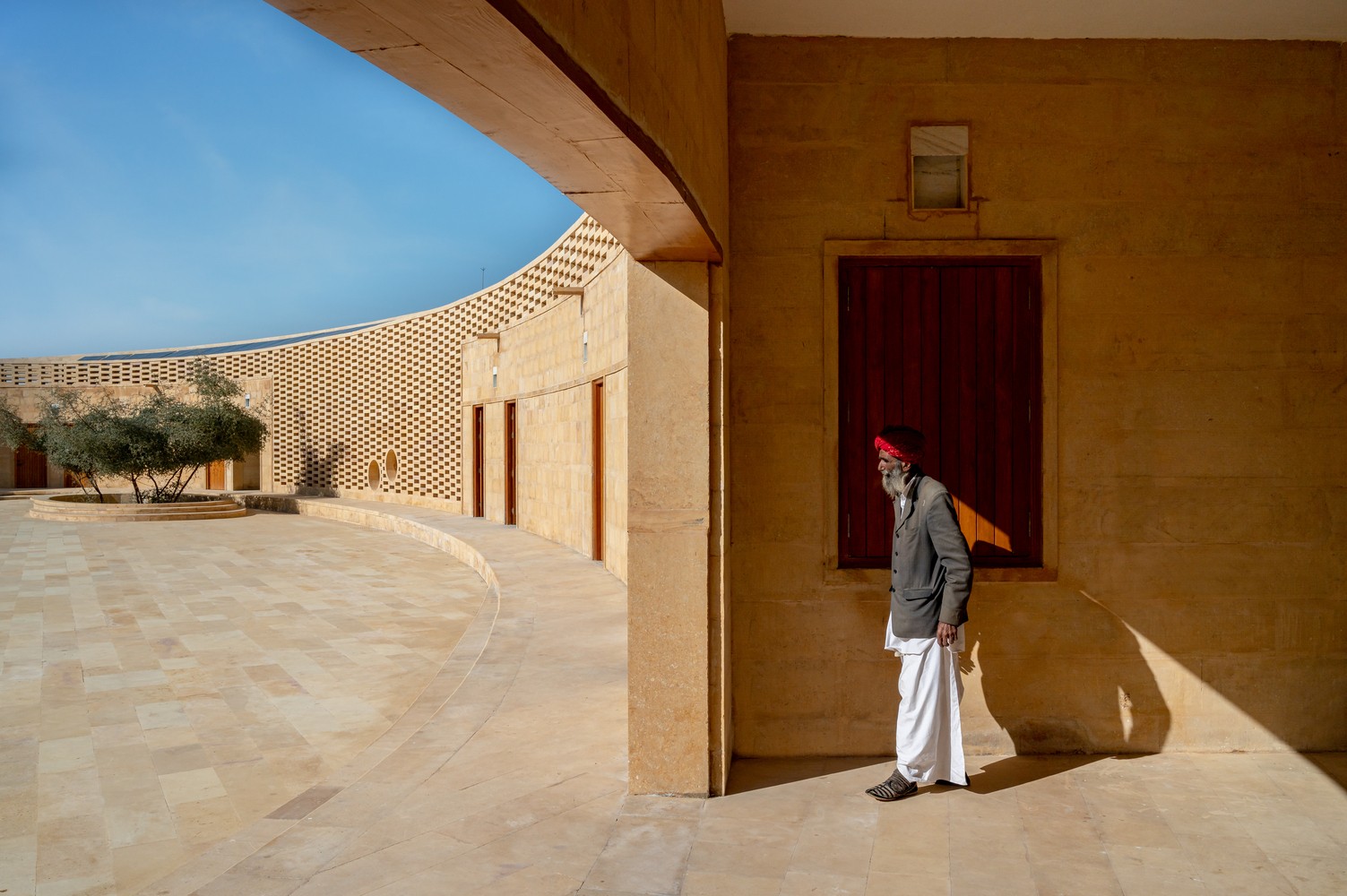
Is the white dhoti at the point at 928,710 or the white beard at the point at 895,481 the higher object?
the white beard at the point at 895,481

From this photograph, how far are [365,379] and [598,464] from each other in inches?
482

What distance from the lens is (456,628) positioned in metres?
6.98

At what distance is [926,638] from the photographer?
3.02 meters

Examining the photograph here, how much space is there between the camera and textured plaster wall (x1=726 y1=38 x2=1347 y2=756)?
349cm

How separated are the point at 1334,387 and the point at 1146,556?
108 centimetres

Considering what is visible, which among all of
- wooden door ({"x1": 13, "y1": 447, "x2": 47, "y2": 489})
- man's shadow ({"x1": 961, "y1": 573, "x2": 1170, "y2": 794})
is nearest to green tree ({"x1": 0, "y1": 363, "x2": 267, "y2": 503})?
wooden door ({"x1": 13, "y1": 447, "x2": 47, "y2": 489})

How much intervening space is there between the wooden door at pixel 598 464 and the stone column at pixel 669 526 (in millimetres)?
5998

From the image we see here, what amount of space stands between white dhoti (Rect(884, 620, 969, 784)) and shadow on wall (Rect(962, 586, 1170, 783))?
485 millimetres

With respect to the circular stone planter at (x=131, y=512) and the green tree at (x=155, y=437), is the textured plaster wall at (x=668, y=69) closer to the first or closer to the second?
the circular stone planter at (x=131, y=512)

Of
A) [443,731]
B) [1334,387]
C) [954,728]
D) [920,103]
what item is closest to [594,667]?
[443,731]

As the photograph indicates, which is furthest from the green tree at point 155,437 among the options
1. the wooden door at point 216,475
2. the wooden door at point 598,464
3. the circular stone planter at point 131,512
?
the wooden door at point 598,464

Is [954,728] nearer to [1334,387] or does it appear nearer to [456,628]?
[1334,387]

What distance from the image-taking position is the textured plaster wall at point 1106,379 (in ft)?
11.4

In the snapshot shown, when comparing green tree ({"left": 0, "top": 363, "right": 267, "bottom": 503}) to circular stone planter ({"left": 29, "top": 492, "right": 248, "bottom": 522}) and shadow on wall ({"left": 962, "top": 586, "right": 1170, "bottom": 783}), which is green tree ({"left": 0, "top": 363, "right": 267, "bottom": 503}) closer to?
circular stone planter ({"left": 29, "top": 492, "right": 248, "bottom": 522})
